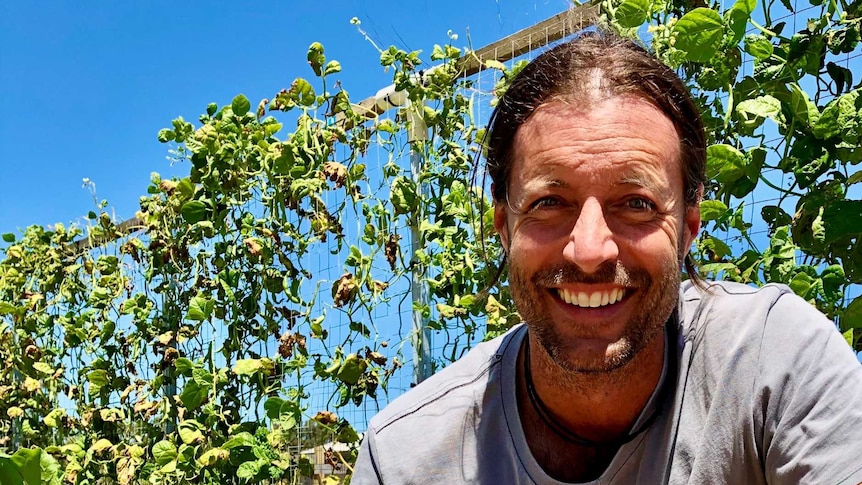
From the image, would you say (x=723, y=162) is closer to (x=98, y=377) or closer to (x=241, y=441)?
(x=241, y=441)

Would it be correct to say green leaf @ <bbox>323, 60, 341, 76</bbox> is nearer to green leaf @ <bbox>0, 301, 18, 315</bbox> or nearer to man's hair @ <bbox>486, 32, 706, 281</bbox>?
man's hair @ <bbox>486, 32, 706, 281</bbox>

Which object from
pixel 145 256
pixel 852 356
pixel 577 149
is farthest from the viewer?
pixel 145 256

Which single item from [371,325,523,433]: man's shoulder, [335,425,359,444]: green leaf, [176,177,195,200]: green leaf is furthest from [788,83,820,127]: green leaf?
[176,177,195,200]: green leaf

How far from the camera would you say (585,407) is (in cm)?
127

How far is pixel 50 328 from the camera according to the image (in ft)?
14.4

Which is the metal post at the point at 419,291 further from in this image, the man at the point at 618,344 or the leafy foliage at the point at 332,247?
the man at the point at 618,344

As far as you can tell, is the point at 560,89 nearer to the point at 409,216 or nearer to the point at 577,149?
the point at 577,149

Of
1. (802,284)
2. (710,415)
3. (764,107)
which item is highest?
(764,107)

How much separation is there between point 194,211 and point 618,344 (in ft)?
6.65

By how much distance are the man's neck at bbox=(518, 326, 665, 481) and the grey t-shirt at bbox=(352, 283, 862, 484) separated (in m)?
0.04

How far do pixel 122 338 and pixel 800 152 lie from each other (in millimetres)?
2950

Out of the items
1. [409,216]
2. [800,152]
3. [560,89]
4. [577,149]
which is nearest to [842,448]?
[577,149]

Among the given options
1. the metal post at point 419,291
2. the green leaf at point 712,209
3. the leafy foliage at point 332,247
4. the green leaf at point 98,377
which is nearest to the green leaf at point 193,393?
the leafy foliage at point 332,247

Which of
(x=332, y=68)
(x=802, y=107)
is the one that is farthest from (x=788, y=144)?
(x=332, y=68)
